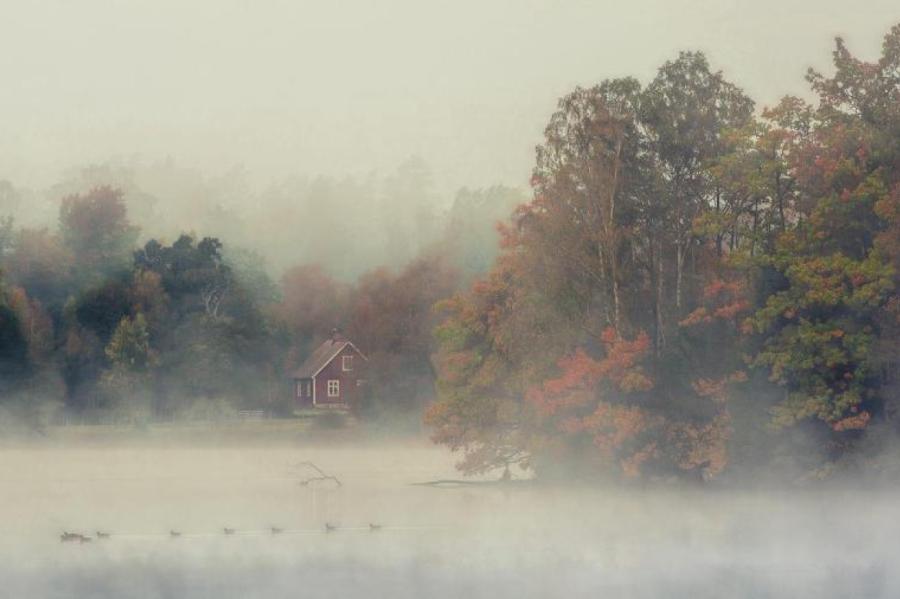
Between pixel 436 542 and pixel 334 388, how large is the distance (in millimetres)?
86918

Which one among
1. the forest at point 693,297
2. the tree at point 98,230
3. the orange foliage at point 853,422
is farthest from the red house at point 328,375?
the orange foliage at point 853,422

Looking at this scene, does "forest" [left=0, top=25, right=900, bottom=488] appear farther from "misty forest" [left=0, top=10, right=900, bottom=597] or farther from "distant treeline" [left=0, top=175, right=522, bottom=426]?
"distant treeline" [left=0, top=175, right=522, bottom=426]

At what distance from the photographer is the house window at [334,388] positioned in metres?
131

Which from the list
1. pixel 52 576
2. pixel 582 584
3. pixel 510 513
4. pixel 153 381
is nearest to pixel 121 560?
pixel 52 576

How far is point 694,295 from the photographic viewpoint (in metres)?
64.0

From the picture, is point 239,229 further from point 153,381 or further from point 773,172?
point 773,172

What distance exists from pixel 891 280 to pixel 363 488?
910 inches

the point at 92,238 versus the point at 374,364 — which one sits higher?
the point at 92,238

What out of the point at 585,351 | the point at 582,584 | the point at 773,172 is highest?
the point at 773,172

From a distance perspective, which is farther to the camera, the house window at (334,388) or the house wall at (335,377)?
the house window at (334,388)

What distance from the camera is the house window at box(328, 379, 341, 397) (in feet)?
431

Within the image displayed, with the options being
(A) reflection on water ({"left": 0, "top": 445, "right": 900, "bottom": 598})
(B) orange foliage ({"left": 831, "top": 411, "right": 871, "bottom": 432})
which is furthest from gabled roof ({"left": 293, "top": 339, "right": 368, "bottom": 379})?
(B) orange foliage ({"left": 831, "top": 411, "right": 871, "bottom": 432})

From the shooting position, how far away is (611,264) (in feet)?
209

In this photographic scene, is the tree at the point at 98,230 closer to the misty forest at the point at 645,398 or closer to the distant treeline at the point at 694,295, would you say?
the misty forest at the point at 645,398
